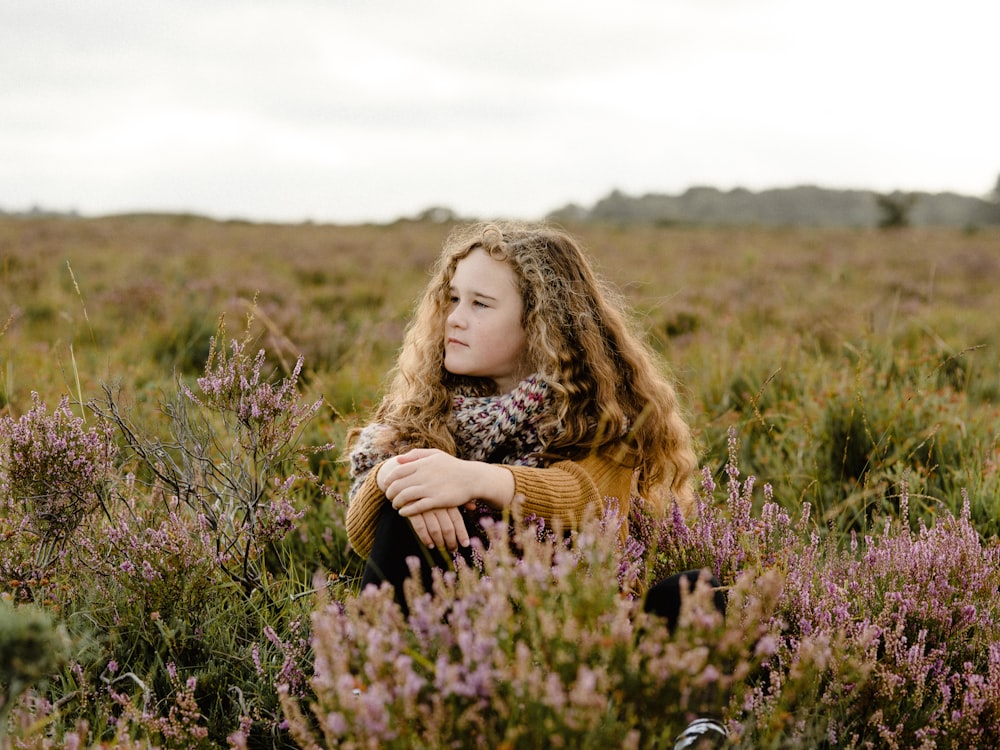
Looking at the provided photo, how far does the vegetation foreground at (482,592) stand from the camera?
1.38m

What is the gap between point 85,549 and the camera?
244cm

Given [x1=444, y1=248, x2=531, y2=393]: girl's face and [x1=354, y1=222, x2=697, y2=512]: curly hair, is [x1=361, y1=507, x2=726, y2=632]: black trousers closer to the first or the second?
A: [x1=354, y1=222, x2=697, y2=512]: curly hair

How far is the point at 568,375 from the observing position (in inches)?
109

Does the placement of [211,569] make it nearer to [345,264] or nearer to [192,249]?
[345,264]

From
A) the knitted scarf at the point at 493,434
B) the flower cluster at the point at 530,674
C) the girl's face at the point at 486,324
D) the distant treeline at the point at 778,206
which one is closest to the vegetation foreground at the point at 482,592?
the flower cluster at the point at 530,674

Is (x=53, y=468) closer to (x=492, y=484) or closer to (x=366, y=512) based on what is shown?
(x=366, y=512)

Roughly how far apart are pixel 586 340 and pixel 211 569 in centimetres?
148

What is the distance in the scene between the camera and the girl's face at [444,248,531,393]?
2797mm

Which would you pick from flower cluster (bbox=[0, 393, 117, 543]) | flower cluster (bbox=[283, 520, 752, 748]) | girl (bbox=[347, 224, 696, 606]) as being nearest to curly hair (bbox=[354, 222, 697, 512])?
girl (bbox=[347, 224, 696, 606])

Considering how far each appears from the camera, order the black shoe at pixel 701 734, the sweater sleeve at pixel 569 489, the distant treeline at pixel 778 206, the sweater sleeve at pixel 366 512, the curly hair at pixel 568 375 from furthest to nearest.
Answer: the distant treeline at pixel 778 206 → the curly hair at pixel 568 375 → the sweater sleeve at pixel 366 512 → the sweater sleeve at pixel 569 489 → the black shoe at pixel 701 734

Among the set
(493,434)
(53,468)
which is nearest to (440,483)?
(493,434)

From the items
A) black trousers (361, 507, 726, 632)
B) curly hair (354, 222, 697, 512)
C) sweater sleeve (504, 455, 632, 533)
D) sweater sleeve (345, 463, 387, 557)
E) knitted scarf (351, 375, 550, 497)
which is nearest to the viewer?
black trousers (361, 507, 726, 632)

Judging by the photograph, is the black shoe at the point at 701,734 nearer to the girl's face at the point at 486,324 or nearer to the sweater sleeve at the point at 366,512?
the sweater sleeve at the point at 366,512

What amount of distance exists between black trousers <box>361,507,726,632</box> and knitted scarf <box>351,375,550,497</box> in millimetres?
316
